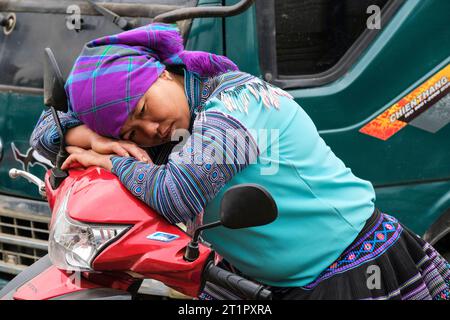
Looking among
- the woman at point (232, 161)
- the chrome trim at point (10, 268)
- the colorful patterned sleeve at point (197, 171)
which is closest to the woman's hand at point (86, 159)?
the woman at point (232, 161)

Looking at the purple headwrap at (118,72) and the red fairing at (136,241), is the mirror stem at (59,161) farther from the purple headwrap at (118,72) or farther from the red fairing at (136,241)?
the red fairing at (136,241)

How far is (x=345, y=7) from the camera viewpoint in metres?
2.83

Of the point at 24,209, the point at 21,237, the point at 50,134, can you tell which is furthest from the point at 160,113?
the point at 21,237

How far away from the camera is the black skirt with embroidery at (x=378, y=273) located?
1.78 m

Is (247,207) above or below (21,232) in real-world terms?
above

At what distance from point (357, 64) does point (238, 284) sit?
61.8 inches

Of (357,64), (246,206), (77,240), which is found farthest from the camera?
(357,64)

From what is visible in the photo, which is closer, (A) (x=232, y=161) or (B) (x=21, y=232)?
(A) (x=232, y=161)

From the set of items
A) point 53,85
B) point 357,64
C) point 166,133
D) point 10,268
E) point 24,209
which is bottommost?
point 10,268

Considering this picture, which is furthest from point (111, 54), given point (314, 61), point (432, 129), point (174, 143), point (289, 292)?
point (432, 129)

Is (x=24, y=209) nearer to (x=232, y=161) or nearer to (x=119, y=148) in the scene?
(x=119, y=148)

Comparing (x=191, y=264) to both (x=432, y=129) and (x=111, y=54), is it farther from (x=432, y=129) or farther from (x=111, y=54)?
(x=432, y=129)

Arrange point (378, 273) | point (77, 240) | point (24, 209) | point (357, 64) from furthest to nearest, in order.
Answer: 1. point (24, 209)
2. point (357, 64)
3. point (378, 273)
4. point (77, 240)

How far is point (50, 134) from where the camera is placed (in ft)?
6.34
